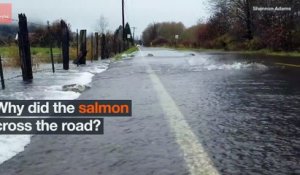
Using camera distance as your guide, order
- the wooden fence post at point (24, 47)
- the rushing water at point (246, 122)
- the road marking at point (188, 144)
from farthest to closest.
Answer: the wooden fence post at point (24, 47) → the rushing water at point (246, 122) → the road marking at point (188, 144)

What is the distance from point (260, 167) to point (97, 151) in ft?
4.96

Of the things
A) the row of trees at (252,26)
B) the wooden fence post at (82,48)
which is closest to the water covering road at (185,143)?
the wooden fence post at (82,48)

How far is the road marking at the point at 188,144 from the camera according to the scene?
152 inches

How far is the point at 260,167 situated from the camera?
3.88 meters

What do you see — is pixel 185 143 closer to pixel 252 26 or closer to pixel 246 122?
pixel 246 122

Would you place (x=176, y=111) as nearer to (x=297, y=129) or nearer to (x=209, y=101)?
(x=209, y=101)

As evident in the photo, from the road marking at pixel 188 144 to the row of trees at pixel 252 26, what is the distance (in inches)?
1109

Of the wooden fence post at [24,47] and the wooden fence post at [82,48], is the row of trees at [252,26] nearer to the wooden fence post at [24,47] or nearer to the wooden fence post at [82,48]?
the wooden fence post at [82,48]

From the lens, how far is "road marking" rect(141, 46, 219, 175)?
3.87 m

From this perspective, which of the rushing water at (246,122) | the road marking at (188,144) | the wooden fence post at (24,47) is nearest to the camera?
the road marking at (188,144)

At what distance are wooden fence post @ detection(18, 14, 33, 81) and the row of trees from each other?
24.5 m

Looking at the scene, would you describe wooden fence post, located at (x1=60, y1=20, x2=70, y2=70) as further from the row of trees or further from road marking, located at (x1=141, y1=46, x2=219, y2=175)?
the row of trees

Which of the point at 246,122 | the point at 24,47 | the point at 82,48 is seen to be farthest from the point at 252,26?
the point at 246,122

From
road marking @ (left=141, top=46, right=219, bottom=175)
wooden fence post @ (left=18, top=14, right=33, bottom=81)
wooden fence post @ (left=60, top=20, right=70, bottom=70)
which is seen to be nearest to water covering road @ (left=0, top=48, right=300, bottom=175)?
road marking @ (left=141, top=46, right=219, bottom=175)
